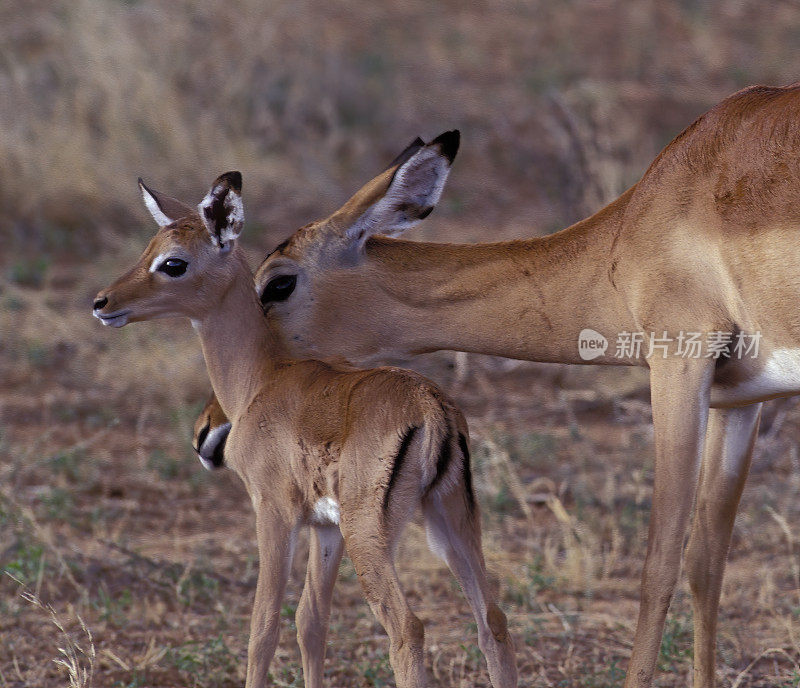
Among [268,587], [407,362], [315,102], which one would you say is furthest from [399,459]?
[315,102]

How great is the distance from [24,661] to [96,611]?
51 cm

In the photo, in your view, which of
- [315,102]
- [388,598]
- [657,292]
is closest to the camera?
[388,598]

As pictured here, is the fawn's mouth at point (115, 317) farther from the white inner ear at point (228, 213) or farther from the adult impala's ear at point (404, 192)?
the adult impala's ear at point (404, 192)

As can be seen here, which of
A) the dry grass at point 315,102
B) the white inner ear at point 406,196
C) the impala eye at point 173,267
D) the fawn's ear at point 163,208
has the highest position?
the dry grass at point 315,102

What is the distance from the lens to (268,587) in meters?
4.16

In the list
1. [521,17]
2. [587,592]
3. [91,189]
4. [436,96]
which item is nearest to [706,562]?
[587,592]

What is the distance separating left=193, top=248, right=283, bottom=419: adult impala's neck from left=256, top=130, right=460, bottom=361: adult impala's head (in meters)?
0.24

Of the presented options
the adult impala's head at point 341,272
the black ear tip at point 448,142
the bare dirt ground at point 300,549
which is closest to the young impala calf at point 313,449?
the adult impala's head at point 341,272

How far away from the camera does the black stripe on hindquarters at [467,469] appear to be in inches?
158

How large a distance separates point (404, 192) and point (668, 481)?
151cm

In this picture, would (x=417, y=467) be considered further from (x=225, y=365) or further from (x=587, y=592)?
(x=587, y=592)

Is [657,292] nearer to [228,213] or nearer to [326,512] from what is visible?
[326,512]

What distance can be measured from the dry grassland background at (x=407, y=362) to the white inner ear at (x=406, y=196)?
161 centimetres

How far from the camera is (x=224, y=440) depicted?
4.75m
